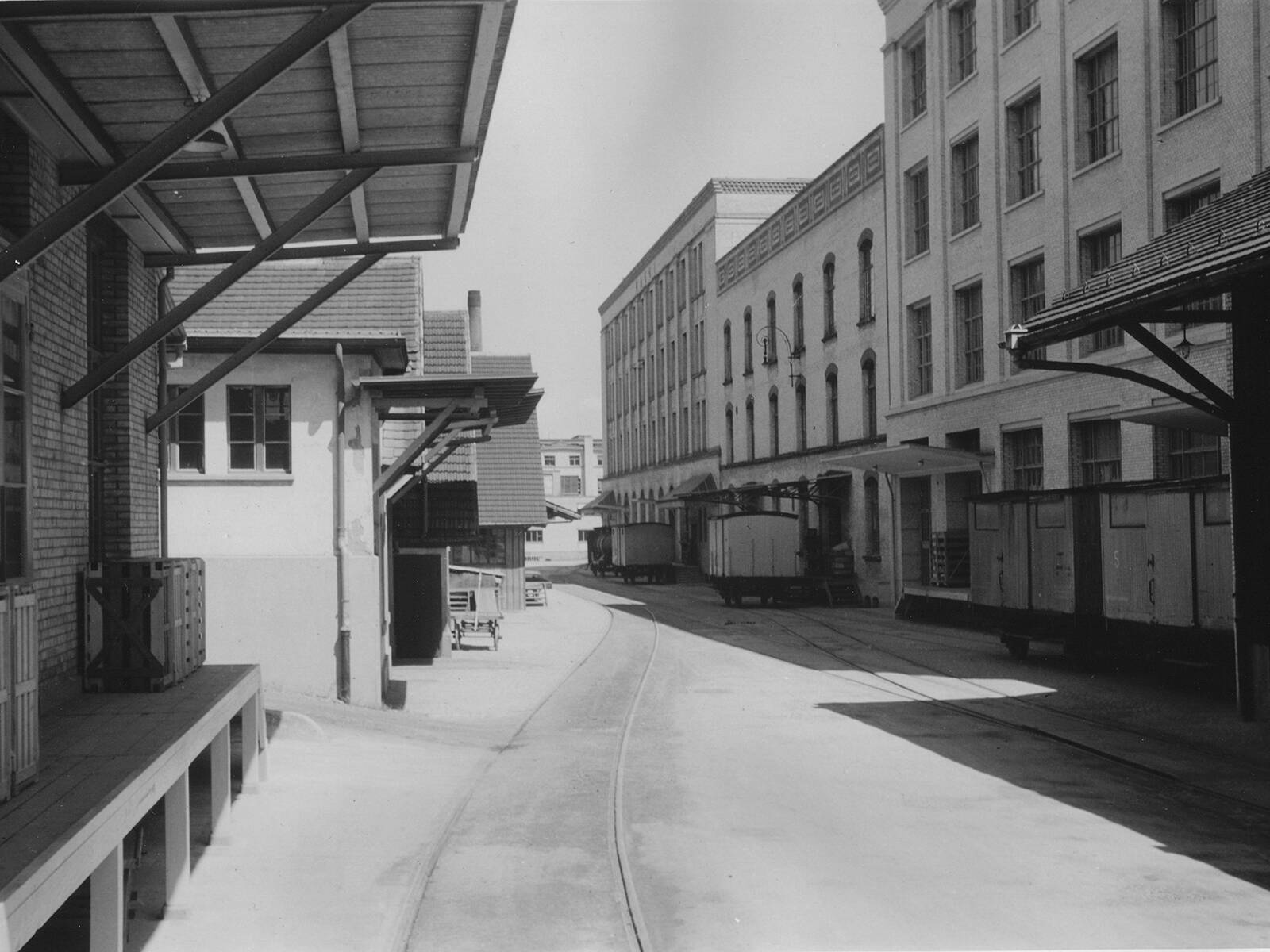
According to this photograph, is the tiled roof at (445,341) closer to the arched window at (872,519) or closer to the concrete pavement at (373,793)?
the concrete pavement at (373,793)

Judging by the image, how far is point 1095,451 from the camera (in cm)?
2412

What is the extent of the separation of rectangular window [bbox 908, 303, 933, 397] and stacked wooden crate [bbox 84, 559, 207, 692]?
84.7 ft

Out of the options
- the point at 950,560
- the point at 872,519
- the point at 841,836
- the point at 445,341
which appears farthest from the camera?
Answer: the point at 872,519

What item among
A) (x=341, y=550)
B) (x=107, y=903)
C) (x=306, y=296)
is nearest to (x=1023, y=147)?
(x=306, y=296)

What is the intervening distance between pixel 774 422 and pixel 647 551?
9445mm

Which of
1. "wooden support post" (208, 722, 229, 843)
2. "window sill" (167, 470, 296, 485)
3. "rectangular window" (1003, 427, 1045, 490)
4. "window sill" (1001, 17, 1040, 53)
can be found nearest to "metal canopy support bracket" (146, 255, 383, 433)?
"wooden support post" (208, 722, 229, 843)

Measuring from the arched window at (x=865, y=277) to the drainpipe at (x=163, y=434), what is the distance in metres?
26.5

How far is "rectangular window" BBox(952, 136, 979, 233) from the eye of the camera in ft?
96.0

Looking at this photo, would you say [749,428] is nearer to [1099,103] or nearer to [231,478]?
[1099,103]

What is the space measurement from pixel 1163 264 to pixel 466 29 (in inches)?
329

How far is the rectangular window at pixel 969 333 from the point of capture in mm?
29031

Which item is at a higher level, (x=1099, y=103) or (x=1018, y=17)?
(x=1018, y=17)

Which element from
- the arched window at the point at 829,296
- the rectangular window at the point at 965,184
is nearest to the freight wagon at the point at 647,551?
Answer: the arched window at the point at 829,296

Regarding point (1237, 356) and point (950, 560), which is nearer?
point (1237, 356)
